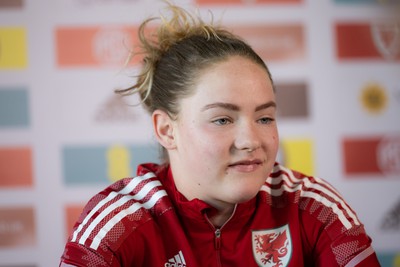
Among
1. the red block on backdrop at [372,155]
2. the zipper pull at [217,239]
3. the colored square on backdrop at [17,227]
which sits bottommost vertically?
the colored square on backdrop at [17,227]

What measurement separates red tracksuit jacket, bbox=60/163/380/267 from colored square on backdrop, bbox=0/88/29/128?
1.15m

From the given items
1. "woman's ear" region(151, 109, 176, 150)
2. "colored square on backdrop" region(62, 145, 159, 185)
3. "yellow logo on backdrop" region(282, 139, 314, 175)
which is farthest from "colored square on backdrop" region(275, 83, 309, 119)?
"woman's ear" region(151, 109, 176, 150)

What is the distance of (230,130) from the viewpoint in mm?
1085

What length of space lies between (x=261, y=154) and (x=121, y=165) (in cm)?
129

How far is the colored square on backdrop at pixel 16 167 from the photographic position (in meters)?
2.26

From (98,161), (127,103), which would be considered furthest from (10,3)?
(98,161)

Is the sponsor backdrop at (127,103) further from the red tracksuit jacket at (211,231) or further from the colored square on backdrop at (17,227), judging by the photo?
the red tracksuit jacket at (211,231)

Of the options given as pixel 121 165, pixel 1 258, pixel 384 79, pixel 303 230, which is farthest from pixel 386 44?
pixel 1 258

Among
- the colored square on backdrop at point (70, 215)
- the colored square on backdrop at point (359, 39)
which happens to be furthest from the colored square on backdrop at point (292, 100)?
the colored square on backdrop at point (70, 215)

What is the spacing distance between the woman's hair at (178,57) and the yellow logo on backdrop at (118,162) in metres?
0.98

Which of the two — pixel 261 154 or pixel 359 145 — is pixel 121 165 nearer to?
pixel 359 145

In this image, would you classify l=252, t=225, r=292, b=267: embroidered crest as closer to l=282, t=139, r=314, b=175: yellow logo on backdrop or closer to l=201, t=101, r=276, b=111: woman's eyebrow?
l=201, t=101, r=276, b=111: woman's eyebrow

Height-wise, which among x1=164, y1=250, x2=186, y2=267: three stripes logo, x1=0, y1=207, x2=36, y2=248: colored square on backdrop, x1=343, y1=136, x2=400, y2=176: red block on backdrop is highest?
x1=343, y1=136, x2=400, y2=176: red block on backdrop

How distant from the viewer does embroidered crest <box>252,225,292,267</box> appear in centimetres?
118
